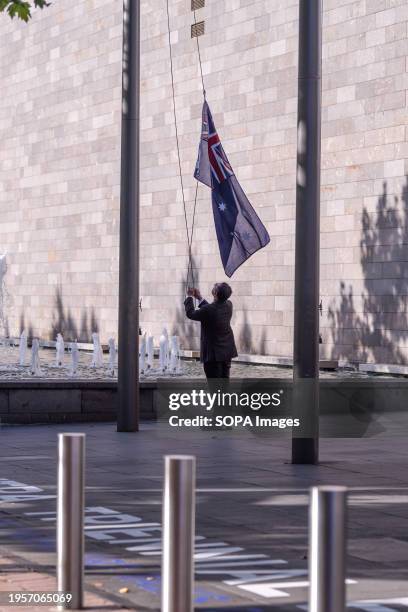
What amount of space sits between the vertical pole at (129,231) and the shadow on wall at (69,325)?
1596 centimetres

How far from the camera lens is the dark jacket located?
57.5ft

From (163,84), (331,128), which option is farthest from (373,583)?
(163,84)

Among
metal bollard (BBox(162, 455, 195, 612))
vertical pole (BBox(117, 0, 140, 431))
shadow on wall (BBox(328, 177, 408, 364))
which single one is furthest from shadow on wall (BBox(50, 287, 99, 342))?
metal bollard (BBox(162, 455, 195, 612))

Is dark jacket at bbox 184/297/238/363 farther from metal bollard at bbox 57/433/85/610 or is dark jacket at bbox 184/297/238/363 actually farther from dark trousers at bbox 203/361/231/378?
metal bollard at bbox 57/433/85/610

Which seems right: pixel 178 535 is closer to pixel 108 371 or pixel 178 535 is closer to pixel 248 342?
pixel 108 371

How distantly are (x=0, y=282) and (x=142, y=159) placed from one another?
8471mm

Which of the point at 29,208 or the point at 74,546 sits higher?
the point at 29,208

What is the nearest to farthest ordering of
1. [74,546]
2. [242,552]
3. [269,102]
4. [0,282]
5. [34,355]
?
[74,546], [242,552], [34,355], [269,102], [0,282]

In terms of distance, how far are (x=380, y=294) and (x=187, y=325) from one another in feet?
21.4

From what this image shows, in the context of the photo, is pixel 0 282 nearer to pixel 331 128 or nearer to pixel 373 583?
pixel 331 128

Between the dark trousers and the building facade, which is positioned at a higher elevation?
the building facade

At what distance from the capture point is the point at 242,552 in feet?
27.3

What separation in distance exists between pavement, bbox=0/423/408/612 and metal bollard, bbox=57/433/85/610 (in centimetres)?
18

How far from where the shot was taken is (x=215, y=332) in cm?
1759
